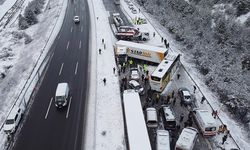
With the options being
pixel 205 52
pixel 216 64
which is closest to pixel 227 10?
pixel 205 52

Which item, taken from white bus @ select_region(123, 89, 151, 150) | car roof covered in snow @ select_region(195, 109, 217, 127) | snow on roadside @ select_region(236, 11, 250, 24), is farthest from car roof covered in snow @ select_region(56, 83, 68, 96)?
snow on roadside @ select_region(236, 11, 250, 24)

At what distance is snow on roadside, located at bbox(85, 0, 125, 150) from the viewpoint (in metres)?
30.6

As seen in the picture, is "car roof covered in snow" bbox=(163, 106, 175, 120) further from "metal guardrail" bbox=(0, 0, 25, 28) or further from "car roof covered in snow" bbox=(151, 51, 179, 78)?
"metal guardrail" bbox=(0, 0, 25, 28)

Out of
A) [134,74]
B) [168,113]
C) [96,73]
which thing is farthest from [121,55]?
[168,113]

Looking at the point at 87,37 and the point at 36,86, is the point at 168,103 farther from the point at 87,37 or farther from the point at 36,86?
the point at 87,37

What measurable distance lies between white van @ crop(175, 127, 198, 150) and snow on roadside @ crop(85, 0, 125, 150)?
631 cm

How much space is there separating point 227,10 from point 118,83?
31.5 m

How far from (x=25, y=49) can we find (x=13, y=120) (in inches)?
1162

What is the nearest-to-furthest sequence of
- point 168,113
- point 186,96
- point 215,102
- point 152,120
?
point 152,120, point 168,113, point 186,96, point 215,102

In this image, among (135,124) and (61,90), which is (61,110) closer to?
(61,90)

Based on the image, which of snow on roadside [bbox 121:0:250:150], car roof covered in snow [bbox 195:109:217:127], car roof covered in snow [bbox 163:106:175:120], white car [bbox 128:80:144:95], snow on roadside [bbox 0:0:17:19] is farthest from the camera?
snow on roadside [bbox 0:0:17:19]

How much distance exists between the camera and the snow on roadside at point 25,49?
1599 inches

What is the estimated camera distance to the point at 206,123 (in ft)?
99.8

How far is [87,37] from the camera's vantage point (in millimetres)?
59094
